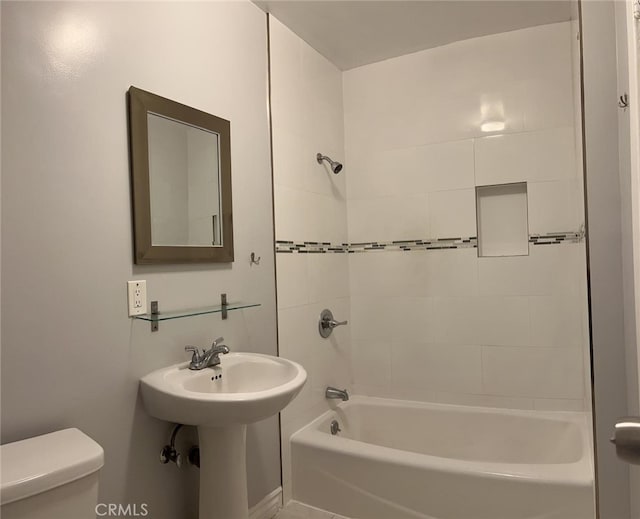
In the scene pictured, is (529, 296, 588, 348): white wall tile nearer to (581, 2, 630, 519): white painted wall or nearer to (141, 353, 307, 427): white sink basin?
(141, 353, 307, 427): white sink basin

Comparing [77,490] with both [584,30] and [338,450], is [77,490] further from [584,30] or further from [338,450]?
[584,30]

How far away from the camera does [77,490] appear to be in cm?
113

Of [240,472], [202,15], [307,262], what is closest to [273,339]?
[307,262]

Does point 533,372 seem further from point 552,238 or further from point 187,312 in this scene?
point 187,312

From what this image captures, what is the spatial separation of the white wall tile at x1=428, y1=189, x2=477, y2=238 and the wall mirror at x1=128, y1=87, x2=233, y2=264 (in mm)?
1354

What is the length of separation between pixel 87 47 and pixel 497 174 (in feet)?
7.05

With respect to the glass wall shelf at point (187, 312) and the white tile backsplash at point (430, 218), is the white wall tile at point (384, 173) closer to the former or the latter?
the white tile backsplash at point (430, 218)

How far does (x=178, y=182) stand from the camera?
181cm

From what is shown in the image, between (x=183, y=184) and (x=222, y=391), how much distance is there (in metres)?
0.85

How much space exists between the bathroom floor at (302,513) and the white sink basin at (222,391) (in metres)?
0.80

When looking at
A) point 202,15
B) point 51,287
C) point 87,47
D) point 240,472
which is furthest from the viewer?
point 202,15

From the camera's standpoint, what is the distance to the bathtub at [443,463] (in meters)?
1.82

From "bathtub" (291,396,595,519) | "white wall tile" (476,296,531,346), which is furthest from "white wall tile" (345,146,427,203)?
"bathtub" (291,396,595,519)

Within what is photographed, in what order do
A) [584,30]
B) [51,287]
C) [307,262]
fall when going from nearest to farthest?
[584,30]
[51,287]
[307,262]
